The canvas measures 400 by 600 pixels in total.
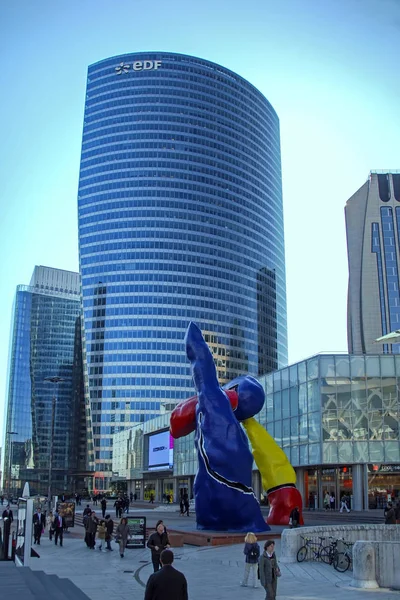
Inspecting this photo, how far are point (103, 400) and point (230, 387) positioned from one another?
109885mm

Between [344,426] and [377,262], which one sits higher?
[377,262]

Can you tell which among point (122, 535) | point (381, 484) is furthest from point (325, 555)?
point (381, 484)

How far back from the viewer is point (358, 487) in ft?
140

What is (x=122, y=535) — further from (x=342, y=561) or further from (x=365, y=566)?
(x=365, y=566)

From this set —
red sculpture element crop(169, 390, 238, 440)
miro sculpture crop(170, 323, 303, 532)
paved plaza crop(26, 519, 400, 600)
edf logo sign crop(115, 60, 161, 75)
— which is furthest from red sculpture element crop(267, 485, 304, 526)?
edf logo sign crop(115, 60, 161, 75)

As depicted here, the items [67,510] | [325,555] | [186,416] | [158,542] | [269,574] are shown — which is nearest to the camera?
[269,574]

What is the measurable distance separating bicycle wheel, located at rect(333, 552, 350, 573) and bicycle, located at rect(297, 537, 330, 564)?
105 cm

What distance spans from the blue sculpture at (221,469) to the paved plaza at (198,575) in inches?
102

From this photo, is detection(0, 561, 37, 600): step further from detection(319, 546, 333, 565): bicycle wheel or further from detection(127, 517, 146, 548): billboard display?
detection(319, 546, 333, 565): bicycle wheel

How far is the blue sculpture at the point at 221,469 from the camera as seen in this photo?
2675 centimetres

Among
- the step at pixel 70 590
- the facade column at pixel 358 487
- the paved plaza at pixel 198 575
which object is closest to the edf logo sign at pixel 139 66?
the facade column at pixel 358 487

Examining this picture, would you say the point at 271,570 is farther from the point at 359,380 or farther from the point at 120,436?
the point at 120,436

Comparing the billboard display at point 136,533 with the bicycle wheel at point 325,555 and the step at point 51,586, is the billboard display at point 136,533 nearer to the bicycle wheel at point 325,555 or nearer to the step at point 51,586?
the step at point 51,586

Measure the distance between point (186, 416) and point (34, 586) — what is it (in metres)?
14.9
